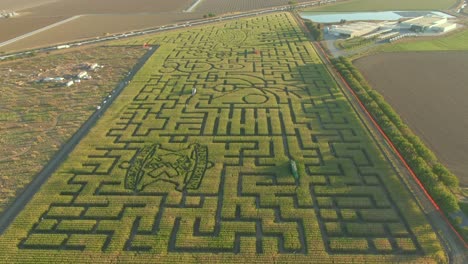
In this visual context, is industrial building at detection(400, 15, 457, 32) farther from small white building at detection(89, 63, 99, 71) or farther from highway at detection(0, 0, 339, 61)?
small white building at detection(89, 63, 99, 71)

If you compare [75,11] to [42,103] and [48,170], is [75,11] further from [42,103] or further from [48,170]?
[48,170]

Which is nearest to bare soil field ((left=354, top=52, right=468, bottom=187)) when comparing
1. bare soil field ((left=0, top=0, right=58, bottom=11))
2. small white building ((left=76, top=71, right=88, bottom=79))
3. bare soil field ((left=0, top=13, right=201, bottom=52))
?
small white building ((left=76, top=71, right=88, bottom=79))

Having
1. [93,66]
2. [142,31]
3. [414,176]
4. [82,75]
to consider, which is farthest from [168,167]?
[142,31]

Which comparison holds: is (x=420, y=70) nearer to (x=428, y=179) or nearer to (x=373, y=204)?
(x=428, y=179)

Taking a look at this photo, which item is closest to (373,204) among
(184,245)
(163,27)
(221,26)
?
(184,245)

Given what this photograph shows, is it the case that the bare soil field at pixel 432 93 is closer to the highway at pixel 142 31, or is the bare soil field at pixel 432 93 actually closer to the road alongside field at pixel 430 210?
the road alongside field at pixel 430 210

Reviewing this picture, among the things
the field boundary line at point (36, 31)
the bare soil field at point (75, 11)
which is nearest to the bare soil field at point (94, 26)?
the bare soil field at point (75, 11)
